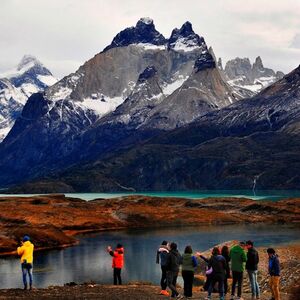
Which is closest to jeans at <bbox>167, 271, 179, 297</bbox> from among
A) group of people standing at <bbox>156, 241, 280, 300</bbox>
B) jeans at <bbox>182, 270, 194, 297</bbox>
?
group of people standing at <bbox>156, 241, 280, 300</bbox>

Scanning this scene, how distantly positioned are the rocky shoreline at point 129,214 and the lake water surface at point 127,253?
998 cm

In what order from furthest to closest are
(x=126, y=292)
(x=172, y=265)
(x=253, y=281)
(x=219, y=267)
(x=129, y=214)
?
(x=129, y=214) → (x=126, y=292) → (x=253, y=281) → (x=172, y=265) → (x=219, y=267)

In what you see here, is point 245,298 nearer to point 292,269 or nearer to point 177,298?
point 177,298

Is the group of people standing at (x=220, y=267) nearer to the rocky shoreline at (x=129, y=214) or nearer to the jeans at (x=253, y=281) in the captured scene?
the jeans at (x=253, y=281)

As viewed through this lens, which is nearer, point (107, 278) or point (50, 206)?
point (107, 278)

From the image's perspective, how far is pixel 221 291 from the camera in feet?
122

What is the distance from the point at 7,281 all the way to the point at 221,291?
27815mm

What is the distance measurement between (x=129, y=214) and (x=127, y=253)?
207ft

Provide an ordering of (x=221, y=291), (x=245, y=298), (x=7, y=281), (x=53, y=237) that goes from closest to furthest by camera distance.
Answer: (x=221, y=291), (x=245, y=298), (x=7, y=281), (x=53, y=237)

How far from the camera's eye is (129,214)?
486ft

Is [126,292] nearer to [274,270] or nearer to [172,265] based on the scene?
[172,265]

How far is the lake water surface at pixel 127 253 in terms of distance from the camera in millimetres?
63100

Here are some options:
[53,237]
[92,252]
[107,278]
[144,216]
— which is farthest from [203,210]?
[107,278]

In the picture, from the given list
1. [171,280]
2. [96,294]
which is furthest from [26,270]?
[171,280]
